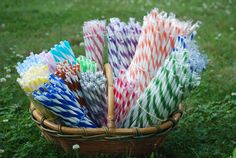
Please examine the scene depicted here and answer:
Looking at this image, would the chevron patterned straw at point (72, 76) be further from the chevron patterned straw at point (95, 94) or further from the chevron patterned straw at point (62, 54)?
the chevron patterned straw at point (62, 54)

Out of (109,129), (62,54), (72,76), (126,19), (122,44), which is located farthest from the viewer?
(126,19)

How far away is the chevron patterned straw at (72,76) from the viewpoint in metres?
2.12

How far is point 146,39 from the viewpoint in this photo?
2.33 m

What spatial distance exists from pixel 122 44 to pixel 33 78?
690 mm

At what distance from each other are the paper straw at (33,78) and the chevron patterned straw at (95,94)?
0.18 meters

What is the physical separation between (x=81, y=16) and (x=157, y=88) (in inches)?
136

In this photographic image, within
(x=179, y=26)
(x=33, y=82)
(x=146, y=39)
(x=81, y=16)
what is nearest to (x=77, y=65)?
(x=33, y=82)

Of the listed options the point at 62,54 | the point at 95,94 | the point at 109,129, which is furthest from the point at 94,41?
the point at 109,129

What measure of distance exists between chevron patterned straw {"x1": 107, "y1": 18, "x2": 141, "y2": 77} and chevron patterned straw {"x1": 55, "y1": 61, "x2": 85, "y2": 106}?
0.46 m

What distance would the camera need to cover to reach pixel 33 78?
2064 mm

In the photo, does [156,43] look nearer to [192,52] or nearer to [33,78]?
[192,52]

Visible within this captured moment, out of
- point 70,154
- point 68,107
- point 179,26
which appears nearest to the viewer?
point 68,107

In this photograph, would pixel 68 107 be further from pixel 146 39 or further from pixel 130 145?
pixel 146 39

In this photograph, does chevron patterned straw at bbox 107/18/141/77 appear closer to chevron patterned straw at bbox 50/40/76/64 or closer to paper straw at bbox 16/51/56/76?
chevron patterned straw at bbox 50/40/76/64
